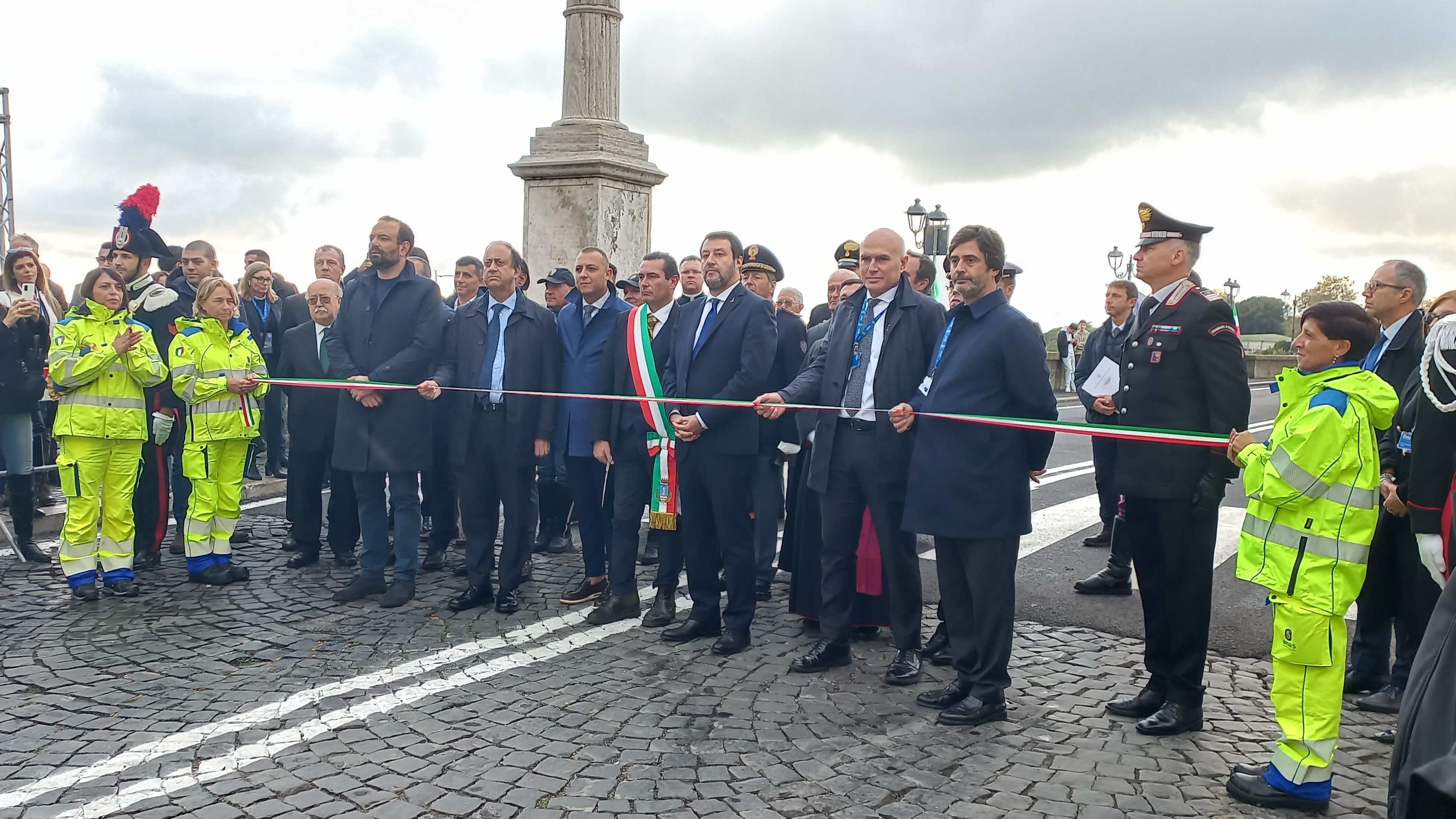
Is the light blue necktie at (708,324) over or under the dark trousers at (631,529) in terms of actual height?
over

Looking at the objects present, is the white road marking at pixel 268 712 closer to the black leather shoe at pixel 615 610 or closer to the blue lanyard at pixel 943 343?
the black leather shoe at pixel 615 610

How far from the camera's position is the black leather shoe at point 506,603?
6074mm

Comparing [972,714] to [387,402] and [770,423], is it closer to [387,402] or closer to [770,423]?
[770,423]

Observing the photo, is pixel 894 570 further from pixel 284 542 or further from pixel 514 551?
pixel 284 542

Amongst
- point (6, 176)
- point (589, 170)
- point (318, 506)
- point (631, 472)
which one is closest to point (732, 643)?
point (631, 472)

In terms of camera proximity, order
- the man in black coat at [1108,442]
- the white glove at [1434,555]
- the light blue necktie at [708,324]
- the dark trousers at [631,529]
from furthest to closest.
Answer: the man in black coat at [1108,442] < the dark trousers at [631,529] < the light blue necktie at [708,324] < the white glove at [1434,555]

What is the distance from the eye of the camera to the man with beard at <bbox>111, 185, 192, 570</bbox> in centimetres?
690

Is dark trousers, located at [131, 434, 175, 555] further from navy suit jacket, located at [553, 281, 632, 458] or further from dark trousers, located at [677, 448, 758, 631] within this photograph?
dark trousers, located at [677, 448, 758, 631]

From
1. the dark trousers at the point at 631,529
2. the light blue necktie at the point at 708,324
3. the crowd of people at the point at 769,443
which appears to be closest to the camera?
the crowd of people at the point at 769,443

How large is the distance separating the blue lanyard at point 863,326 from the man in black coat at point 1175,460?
1.18m

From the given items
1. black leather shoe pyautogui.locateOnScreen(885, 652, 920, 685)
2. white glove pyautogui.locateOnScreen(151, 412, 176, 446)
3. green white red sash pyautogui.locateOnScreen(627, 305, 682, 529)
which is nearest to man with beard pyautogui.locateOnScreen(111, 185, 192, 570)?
white glove pyautogui.locateOnScreen(151, 412, 176, 446)

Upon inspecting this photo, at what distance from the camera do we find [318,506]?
7188mm

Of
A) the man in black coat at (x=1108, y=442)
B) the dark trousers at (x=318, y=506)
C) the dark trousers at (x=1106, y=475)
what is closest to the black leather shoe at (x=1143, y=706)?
the man in black coat at (x=1108, y=442)

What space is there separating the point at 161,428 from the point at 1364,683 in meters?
7.16
